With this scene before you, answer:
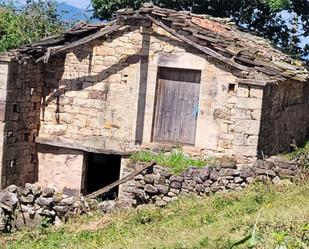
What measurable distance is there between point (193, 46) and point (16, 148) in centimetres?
415

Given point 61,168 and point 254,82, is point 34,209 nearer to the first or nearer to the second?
point 61,168

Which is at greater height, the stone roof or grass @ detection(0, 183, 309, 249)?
the stone roof

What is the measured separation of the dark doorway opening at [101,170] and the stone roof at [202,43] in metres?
2.56

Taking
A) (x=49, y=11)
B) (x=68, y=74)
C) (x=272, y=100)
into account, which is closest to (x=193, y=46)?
(x=272, y=100)

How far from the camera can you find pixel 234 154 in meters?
13.0

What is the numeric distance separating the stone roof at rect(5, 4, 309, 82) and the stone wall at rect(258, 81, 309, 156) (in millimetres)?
367

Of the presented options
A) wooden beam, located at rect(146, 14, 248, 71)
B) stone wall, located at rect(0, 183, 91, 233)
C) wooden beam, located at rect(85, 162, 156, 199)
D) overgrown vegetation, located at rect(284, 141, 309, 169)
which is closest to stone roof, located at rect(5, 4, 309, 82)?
wooden beam, located at rect(146, 14, 248, 71)

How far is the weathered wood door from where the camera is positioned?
13.7 m

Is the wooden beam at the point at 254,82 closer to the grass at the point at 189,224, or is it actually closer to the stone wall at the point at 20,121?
the grass at the point at 189,224

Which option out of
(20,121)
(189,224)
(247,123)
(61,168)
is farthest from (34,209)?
(247,123)

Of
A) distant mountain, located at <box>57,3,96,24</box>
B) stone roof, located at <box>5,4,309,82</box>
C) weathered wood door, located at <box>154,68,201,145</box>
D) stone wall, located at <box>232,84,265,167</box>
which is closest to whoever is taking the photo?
stone wall, located at <box>232,84,265,167</box>

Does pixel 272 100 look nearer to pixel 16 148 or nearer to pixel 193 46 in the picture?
pixel 193 46

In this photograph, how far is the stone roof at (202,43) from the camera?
1316cm

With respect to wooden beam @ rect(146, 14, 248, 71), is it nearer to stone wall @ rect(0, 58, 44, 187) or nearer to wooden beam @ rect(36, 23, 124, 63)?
wooden beam @ rect(36, 23, 124, 63)
